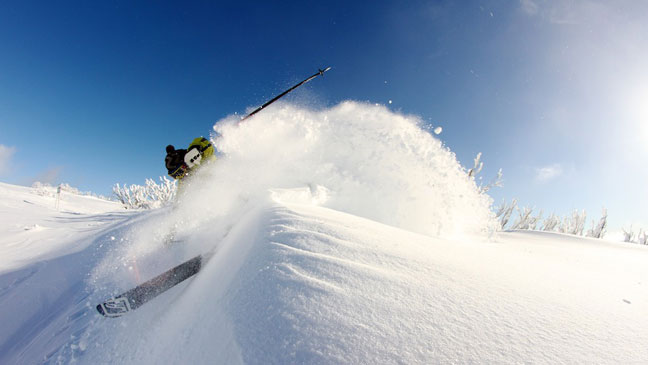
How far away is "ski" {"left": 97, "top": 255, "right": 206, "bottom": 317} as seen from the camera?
2.30 metres

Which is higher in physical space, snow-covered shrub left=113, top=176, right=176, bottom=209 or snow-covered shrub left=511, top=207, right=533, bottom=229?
snow-covered shrub left=511, top=207, right=533, bottom=229

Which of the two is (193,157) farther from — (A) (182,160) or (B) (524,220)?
(B) (524,220)

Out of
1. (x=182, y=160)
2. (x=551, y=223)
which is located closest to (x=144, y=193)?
(x=182, y=160)

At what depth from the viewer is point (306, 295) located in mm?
1181

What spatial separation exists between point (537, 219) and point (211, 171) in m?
18.2

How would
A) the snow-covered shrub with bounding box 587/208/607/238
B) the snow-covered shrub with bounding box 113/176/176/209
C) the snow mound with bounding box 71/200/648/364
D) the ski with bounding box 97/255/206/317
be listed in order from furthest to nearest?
the snow-covered shrub with bounding box 113/176/176/209, the snow-covered shrub with bounding box 587/208/607/238, the ski with bounding box 97/255/206/317, the snow mound with bounding box 71/200/648/364

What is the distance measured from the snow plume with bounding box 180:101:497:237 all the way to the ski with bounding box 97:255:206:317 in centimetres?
177

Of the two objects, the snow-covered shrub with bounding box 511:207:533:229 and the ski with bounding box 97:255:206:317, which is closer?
the ski with bounding box 97:255:206:317

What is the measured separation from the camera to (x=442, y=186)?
18.1 ft

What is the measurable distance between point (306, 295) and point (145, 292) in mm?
2144

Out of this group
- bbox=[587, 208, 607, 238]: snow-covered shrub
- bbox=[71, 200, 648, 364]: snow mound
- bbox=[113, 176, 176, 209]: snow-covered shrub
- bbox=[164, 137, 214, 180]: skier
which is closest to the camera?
bbox=[71, 200, 648, 364]: snow mound

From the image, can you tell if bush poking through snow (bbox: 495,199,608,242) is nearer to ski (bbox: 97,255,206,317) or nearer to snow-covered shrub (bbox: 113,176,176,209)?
ski (bbox: 97,255,206,317)

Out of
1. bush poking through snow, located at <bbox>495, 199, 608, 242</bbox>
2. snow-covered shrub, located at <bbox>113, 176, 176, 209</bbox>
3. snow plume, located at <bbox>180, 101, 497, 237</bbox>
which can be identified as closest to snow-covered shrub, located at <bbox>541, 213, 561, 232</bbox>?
bush poking through snow, located at <bbox>495, 199, 608, 242</bbox>

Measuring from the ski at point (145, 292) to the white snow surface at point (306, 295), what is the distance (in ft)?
0.40
